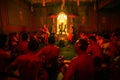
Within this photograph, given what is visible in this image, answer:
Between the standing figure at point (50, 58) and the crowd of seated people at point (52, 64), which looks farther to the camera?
the standing figure at point (50, 58)

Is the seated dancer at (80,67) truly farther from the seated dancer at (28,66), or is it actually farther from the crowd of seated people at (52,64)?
the seated dancer at (28,66)

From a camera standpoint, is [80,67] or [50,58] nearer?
[80,67]

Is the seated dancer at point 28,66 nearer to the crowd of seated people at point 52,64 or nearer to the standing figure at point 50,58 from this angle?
the crowd of seated people at point 52,64

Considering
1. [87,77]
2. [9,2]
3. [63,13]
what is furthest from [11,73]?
[63,13]

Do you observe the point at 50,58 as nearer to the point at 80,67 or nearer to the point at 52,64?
the point at 52,64

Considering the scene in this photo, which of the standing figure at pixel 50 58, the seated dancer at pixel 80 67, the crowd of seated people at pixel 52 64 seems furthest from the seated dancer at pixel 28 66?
the standing figure at pixel 50 58

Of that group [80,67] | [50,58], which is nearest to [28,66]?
[80,67]

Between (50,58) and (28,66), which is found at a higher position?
(28,66)

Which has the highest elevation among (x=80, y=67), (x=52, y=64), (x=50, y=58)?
(x=80, y=67)

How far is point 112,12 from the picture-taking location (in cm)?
1288

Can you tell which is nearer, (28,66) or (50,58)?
(28,66)

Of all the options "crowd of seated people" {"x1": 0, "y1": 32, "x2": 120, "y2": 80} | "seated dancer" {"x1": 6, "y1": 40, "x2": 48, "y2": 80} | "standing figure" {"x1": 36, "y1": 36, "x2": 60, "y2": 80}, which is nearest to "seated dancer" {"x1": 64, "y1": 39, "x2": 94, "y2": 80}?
"crowd of seated people" {"x1": 0, "y1": 32, "x2": 120, "y2": 80}

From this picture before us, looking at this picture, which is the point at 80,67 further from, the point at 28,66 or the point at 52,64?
the point at 52,64

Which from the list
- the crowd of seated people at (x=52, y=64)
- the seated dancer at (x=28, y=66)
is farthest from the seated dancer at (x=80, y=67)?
the seated dancer at (x=28, y=66)
